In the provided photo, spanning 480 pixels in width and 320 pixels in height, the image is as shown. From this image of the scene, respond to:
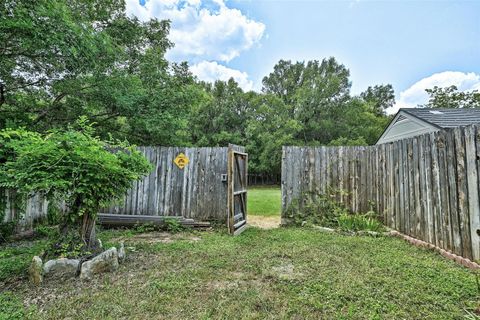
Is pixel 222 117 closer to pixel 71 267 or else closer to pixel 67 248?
pixel 67 248

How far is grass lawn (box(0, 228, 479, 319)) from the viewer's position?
1.70 meters

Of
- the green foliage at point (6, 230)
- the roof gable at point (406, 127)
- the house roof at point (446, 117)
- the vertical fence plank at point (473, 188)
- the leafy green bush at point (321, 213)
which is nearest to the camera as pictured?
the vertical fence plank at point (473, 188)

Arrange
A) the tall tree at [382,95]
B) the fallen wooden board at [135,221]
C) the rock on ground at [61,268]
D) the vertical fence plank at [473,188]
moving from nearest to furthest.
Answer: the rock on ground at [61,268], the vertical fence plank at [473,188], the fallen wooden board at [135,221], the tall tree at [382,95]

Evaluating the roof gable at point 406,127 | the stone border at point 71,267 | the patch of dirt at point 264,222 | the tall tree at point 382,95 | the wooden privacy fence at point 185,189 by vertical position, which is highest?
the tall tree at point 382,95

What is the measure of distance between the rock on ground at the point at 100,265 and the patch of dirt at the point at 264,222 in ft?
9.72

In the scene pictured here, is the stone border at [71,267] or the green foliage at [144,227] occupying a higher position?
the stone border at [71,267]

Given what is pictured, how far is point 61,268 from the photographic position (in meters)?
2.27

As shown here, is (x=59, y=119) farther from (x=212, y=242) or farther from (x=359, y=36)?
(x=359, y=36)

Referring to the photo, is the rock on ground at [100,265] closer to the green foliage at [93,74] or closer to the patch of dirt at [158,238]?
the patch of dirt at [158,238]

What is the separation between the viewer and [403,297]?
6.10 feet

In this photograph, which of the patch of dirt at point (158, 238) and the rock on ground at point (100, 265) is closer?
the rock on ground at point (100, 265)

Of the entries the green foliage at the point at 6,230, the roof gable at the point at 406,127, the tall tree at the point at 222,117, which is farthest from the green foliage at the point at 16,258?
the tall tree at the point at 222,117

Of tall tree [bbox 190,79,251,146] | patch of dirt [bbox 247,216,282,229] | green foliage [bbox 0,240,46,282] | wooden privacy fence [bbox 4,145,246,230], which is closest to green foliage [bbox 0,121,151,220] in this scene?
green foliage [bbox 0,240,46,282]

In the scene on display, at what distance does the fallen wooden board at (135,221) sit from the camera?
4.48 m
